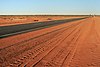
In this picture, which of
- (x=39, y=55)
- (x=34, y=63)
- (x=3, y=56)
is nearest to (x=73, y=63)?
(x=34, y=63)

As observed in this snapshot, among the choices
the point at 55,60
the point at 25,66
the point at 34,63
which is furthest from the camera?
the point at 55,60

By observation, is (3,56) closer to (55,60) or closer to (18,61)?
(18,61)

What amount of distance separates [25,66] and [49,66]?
2.75ft

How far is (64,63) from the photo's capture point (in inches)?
305

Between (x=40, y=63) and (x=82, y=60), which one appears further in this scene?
(x=82, y=60)

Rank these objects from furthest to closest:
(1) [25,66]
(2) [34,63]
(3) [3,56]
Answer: (3) [3,56] → (2) [34,63] → (1) [25,66]

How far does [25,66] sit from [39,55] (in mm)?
2172

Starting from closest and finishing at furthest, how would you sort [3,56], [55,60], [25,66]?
[25,66], [55,60], [3,56]

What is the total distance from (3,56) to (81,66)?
11.9 ft

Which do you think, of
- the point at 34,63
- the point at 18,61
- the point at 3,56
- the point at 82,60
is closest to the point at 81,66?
the point at 82,60

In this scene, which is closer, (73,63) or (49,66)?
(49,66)

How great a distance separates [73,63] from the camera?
7.82 meters

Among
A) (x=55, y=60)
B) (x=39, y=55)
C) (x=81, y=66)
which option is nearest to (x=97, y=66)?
(x=81, y=66)

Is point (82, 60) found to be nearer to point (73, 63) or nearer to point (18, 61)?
point (73, 63)
